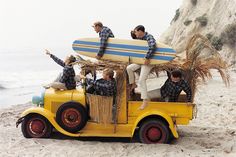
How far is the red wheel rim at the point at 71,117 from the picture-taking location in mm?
9219

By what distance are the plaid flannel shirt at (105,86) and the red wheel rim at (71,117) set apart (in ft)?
2.22

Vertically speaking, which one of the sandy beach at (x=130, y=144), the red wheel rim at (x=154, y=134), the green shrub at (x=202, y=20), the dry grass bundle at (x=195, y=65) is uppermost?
the green shrub at (x=202, y=20)

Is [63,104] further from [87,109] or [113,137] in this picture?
[113,137]

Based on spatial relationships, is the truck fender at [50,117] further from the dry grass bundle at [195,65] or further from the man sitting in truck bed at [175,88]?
the dry grass bundle at [195,65]

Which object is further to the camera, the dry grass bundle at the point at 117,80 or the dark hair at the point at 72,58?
the dark hair at the point at 72,58

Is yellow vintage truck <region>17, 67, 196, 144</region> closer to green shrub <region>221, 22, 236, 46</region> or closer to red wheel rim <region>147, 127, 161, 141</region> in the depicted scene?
red wheel rim <region>147, 127, 161, 141</region>

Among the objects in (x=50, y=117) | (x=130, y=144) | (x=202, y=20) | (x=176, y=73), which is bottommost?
(x=130, y=144)

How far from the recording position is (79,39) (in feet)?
30.6

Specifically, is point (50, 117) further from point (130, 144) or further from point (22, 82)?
point (22, 82)

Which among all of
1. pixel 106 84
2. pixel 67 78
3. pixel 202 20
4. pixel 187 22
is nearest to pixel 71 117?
pixel 67 78

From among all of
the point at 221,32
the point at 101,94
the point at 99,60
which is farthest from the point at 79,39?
the point at 221,32

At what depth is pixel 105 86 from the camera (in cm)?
907

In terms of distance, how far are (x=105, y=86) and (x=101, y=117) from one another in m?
0.69

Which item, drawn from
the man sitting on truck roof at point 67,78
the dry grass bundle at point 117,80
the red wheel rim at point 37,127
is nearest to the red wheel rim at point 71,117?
the dry grass bundle at point 117,80
